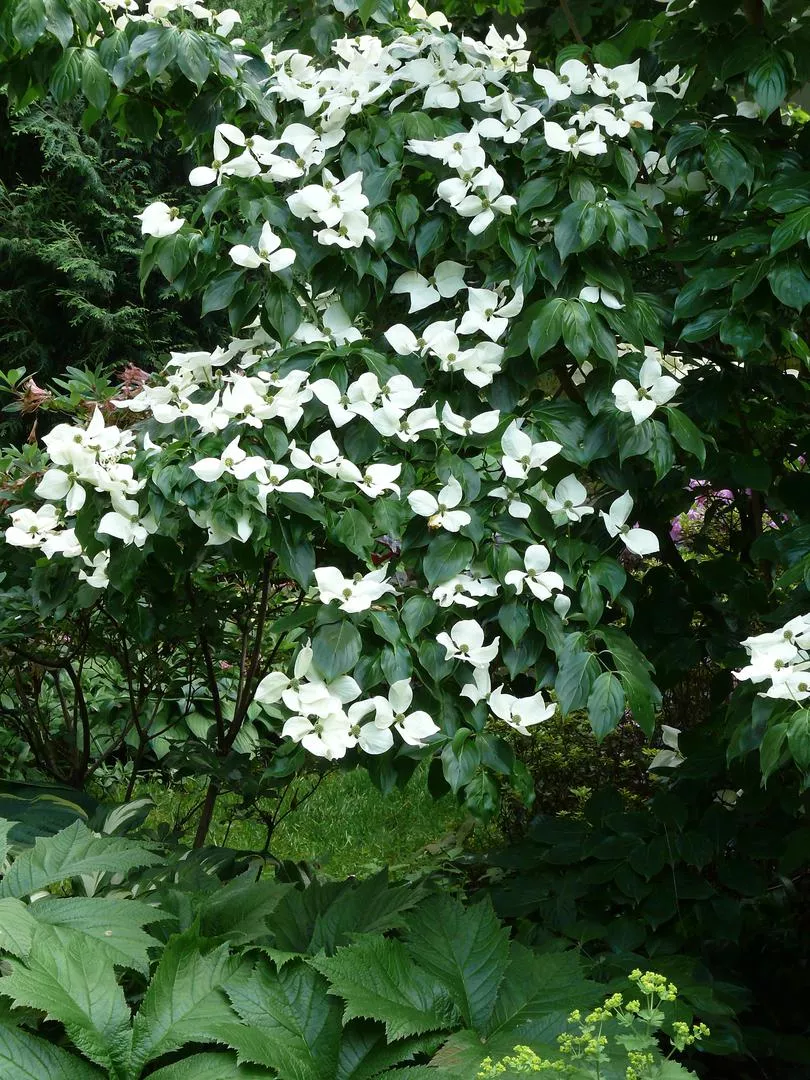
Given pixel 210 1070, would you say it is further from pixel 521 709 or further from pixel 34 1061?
pixel 521 709

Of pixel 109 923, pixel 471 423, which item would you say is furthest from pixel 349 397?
pixel 109 923

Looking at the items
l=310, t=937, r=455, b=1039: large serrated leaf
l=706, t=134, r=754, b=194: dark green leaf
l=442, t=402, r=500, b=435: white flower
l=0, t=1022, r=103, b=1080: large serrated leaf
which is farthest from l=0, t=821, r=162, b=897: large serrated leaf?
l=706, t=134, r=754, b=194: dark green leaf

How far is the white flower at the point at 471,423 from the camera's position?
5.76ft

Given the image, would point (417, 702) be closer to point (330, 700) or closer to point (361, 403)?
point (330, 700)

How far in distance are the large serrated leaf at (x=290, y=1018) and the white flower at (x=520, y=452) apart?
960 mm

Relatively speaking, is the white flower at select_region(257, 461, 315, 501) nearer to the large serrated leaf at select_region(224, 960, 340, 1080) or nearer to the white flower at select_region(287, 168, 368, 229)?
the white flower at select_region(287, 168, 368, 229)

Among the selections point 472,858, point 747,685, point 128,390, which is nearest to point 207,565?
point 128,390

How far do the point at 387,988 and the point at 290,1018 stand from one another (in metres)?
0.18

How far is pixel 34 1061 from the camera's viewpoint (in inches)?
67.2

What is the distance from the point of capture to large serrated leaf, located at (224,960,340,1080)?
1.72m

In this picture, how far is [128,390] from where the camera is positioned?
2.33 meters

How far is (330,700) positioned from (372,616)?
0.14 meters

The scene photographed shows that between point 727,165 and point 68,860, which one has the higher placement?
point 727,165

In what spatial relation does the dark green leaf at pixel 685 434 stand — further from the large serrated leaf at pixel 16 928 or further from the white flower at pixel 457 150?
the large serrated leaf at pixel 16 928
